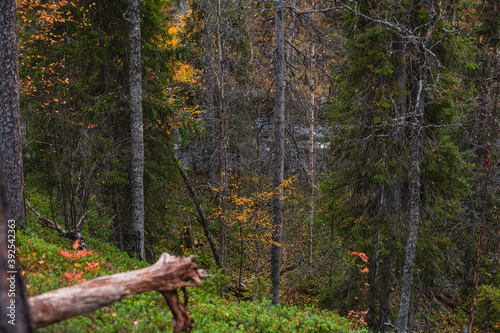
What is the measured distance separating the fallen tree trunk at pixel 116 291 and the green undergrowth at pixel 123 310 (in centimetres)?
52

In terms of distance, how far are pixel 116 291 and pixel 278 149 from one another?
834cm

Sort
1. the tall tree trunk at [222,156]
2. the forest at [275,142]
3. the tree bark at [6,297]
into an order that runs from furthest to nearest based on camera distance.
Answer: the tall tree trunk at [222,156], the forest at [275,142], the tree bark at [6,297]

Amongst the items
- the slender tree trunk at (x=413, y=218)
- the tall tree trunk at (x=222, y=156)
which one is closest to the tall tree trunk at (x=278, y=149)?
the tall tree trunk at (x=222, y=156)

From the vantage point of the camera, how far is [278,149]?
11.1m

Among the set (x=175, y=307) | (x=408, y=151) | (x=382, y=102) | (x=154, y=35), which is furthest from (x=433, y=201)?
(x=154, y=35)

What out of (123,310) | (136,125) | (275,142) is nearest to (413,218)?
(275,142)

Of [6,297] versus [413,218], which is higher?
[6,297]

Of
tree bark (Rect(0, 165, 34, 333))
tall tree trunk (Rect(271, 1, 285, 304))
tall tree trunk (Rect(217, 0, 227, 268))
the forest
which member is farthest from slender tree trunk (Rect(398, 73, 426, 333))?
tree bark (Rect(0, 165, 34, 333))

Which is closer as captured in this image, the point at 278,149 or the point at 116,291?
the point at 116,291

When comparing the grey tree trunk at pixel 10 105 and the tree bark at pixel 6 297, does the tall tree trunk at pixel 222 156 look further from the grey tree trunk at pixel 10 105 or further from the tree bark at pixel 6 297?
the tree bark at pixel 6 297

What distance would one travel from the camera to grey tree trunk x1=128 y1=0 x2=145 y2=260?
9336mm

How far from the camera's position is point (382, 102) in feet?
29.9

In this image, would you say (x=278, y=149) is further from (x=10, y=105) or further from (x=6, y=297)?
(x=6, y=297)

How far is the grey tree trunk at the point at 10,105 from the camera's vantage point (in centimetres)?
623
